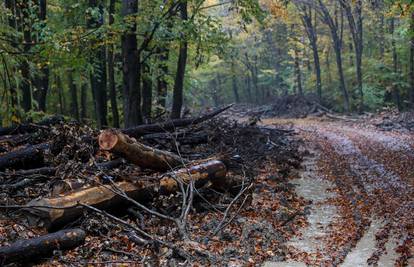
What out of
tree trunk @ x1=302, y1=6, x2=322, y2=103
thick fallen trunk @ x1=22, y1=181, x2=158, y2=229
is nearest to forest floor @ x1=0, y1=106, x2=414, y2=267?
thick fallen trunk @ x1=22, y1=181, x2=158, y2=229

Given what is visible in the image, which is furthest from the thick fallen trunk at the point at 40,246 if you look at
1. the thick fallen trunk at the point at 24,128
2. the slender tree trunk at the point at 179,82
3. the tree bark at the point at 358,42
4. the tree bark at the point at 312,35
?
the tree bark at the point at 312,35

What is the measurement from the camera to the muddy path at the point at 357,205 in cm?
Answer: 711

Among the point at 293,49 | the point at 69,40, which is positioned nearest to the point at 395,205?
the point at 69,40

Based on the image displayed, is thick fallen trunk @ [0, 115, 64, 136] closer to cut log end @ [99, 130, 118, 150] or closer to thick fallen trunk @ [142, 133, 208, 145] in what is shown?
thick fallen trunk @ [142, 133, 208, 145]

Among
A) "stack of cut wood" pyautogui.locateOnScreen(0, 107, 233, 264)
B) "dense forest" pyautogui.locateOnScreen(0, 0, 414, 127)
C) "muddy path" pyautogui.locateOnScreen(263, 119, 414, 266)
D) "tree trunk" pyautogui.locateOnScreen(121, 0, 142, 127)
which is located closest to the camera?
"stack of cut wood" pyautogui.locateOnScreen(0, 107, 233, 264)

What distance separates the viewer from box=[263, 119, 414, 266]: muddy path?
23.3ft

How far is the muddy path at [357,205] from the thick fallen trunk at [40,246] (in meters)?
2.90

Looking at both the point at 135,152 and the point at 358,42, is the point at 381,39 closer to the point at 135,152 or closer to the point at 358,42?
the point at 358,42

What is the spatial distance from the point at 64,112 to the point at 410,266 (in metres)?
22.7

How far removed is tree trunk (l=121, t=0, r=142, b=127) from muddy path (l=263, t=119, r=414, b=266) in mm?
5443

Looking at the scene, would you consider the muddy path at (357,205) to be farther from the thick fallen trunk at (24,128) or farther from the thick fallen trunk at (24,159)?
the thick fallen trunk at (24,128)

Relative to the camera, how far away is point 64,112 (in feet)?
85.4

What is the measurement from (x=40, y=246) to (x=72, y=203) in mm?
1028

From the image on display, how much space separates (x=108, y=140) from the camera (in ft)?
26.9
